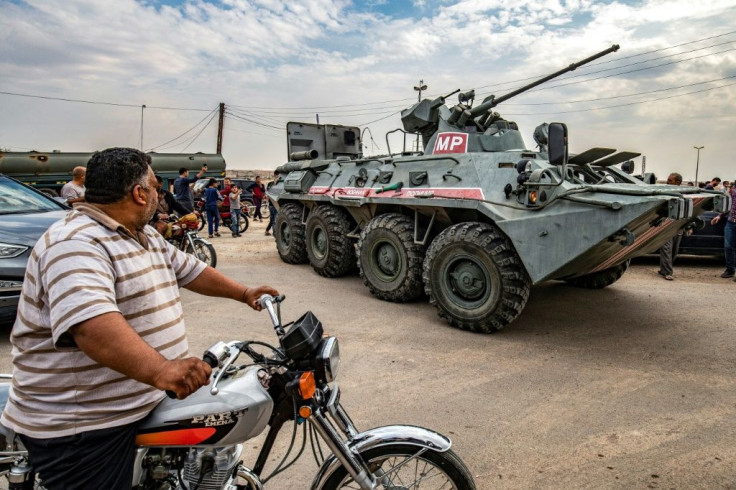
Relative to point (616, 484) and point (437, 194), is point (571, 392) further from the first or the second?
point (437, 194)

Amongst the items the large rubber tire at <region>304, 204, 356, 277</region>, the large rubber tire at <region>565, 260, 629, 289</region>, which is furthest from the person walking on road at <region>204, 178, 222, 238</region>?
the large rubber tire at <region>565, 260, 629, 289</region>

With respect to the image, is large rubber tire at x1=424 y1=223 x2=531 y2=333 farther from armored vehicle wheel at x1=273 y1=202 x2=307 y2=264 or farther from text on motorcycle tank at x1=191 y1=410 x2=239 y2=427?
armored vehicle wheel at x1=273 y1=202 x2=307 y2=264

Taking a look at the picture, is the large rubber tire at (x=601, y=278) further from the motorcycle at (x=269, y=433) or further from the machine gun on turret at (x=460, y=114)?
the motorcycle at (x=269, y=433)

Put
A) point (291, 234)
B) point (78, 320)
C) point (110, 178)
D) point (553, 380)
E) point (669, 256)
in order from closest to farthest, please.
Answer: point (78, 320)
point (110, 178)
point (553, 380)
point (669, 256)
point (291, 234)

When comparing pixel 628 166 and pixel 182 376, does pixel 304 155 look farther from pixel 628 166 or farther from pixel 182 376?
pixel 182 376

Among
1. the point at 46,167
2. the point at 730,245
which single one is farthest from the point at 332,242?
the point at 46,167

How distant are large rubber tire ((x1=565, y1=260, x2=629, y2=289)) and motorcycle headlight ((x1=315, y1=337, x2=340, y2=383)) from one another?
6068mm

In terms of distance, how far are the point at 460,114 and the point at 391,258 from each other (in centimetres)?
222

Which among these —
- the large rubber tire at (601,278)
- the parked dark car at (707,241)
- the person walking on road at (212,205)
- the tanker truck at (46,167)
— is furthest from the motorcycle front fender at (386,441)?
the tanker truck at (46,167)

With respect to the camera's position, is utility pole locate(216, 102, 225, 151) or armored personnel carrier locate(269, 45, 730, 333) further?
utility pole locate(216, 102, 225, 151)

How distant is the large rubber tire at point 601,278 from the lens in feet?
23.8

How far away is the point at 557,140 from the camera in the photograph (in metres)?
4.65

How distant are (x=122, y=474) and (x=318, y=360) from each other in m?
0.73

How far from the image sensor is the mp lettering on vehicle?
6.83 metres
